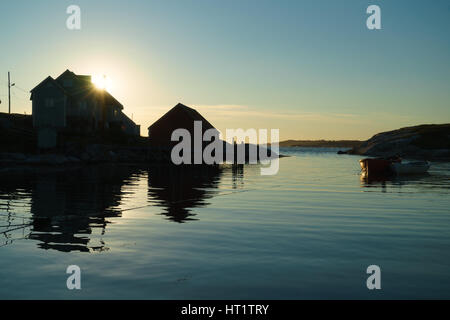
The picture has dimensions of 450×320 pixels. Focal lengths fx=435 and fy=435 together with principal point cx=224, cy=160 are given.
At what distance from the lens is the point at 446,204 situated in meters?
21.3

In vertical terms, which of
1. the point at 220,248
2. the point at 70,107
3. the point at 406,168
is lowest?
the point at 220,248

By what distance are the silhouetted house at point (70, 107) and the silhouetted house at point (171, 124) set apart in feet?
29.4

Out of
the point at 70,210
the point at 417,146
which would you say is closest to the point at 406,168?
the point at 70,210

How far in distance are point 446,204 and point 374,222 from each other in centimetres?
802

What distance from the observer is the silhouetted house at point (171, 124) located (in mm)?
66250

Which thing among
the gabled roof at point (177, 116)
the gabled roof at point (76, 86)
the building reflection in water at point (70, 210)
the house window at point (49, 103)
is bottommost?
the building reflection in water at point (70, 210)

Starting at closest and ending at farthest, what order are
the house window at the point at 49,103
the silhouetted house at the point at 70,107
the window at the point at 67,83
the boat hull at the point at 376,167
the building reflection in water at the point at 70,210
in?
the building reflection in water at the point at 70,210, the boat hull at the point at 376,167, the silhouetted house at the point at 70,107, the house window at the point at 49,103, the window at the point at 67,83

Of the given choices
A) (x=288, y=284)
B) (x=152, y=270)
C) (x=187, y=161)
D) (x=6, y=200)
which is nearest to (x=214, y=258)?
(x=152, y=270)

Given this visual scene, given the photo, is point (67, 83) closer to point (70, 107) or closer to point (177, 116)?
point (70, 107)

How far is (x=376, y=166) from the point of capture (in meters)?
46.0

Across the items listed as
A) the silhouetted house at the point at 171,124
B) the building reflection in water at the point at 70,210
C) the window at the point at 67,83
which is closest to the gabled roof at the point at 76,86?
the window at the point at 67,83

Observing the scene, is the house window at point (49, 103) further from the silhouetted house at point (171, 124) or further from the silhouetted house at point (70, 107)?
the silhouetted house at point (171, 124)

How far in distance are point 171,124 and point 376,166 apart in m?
32.7

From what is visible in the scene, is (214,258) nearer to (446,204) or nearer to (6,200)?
(6,200)
